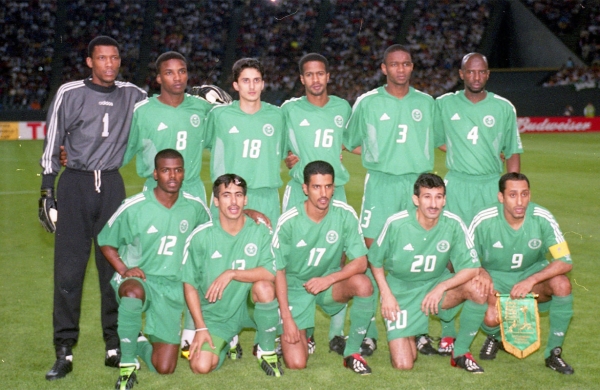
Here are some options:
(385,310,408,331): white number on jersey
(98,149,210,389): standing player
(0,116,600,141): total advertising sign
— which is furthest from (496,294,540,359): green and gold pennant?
(0,116,600,141): total advertising sign

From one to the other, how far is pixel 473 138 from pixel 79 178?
122 inches

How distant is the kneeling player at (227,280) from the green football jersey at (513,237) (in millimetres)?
1606

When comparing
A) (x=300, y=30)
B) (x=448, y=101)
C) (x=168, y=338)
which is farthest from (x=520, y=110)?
(x=168, y=338)

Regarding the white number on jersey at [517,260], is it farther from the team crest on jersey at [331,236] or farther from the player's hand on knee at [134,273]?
the player's hand on knee at [134,273]

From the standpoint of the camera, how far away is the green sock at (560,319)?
5020 millimetres

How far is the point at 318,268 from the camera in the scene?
Answer: 5367 millimetres

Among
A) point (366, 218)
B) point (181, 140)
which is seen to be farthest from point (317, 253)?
point (181, 140)

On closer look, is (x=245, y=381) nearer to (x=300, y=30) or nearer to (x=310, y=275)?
(x=310, y=275)

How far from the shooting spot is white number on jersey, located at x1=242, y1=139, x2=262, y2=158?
5.62m

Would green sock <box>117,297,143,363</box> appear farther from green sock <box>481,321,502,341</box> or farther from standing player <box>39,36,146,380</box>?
green sock <box>481,321,502,341</box>

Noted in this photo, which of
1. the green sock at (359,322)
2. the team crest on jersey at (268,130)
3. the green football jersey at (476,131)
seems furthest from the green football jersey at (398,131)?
the green sock at (359,322)

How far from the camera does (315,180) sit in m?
5.05

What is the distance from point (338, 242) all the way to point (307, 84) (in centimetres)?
128

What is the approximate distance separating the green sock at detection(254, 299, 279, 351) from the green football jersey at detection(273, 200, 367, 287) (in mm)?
371
